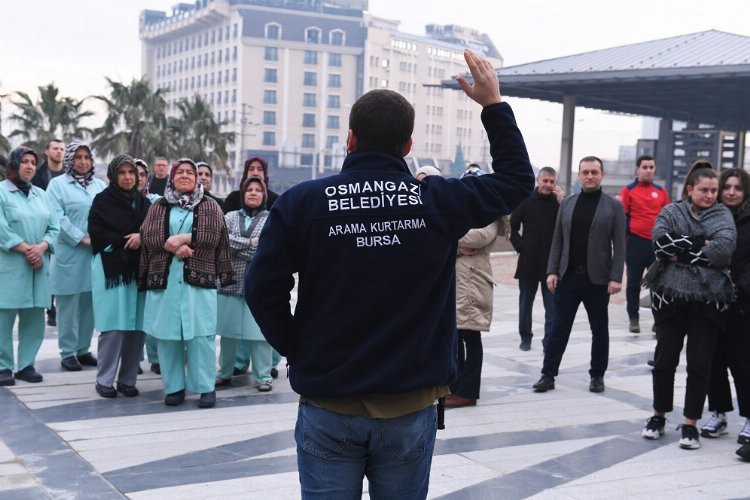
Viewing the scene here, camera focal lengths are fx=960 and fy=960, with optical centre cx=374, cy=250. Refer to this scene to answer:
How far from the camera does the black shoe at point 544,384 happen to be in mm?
7734

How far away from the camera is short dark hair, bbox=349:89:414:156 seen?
2.78 metres

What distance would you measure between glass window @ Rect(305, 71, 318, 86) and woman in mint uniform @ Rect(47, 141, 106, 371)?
126m

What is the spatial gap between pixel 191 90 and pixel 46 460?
14073 cm

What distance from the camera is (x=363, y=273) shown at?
8.87 feet

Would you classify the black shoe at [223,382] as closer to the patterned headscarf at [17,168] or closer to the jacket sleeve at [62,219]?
the jacket sleeve at [62,219]

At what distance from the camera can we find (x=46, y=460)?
540 centimetres

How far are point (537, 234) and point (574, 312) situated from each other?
79.0 inches

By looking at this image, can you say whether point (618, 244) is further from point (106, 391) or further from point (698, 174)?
point (106, 391)

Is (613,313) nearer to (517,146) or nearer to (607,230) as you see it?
(607,230)

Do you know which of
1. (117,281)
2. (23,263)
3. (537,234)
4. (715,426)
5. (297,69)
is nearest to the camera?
(715,426)

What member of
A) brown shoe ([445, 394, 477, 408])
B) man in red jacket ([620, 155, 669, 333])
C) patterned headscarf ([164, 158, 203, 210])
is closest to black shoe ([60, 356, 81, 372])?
patterned headscarf ([164, 158, 203, 210])

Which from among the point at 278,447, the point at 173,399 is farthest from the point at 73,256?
the point at 278,447

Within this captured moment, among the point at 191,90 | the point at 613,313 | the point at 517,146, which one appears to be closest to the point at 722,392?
the point at 517,146

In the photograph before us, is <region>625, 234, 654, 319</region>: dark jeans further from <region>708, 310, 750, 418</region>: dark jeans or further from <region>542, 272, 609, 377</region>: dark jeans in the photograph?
<region>708, 310, 750, 418</region>: dark jeans
